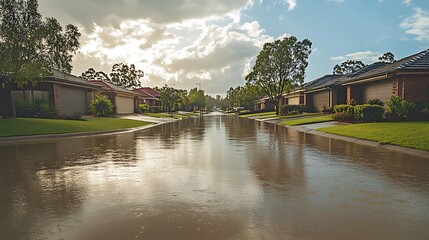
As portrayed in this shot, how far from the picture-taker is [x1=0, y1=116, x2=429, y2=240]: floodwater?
384 cm

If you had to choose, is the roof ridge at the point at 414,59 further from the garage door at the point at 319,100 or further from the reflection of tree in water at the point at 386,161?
the garage door at the point at 319,100

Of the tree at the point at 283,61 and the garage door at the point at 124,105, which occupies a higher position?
the tree at the point at 283,61

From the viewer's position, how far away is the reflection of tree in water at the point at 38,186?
4.18 meters

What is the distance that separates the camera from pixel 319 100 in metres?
38.5

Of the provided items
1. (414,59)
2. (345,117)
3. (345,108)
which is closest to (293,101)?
(345,108)

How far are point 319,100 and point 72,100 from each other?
32145 millimetres

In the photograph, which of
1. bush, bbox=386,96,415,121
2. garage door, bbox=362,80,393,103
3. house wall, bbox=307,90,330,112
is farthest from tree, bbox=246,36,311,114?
bush, bbox=386,96,415,121

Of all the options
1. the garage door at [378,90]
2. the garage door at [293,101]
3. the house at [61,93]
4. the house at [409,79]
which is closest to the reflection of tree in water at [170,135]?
the house at [61,93]

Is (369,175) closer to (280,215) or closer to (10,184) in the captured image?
(280,215)

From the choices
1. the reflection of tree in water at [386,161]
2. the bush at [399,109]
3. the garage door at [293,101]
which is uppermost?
the garage door at [293,101]

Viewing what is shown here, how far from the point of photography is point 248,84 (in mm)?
47000

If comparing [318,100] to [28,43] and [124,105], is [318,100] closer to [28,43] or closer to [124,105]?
[124,105]

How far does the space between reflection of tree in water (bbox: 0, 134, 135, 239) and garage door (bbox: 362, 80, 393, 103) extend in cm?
2054

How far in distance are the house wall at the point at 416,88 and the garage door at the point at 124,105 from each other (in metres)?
36.0
